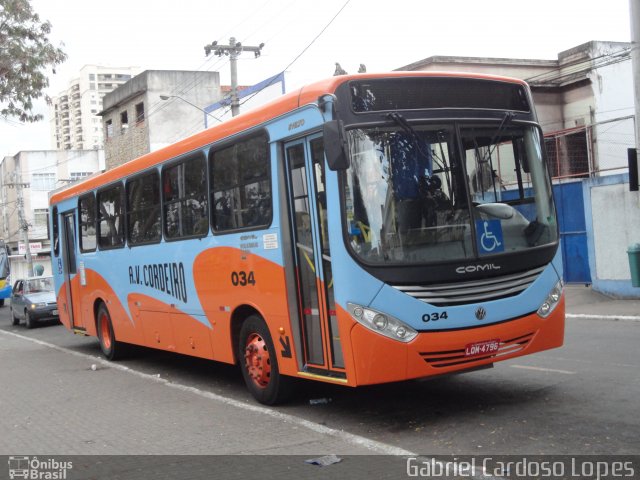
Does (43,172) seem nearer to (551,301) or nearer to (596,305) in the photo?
(596,305)

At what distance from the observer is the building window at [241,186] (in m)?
Result: 8.09

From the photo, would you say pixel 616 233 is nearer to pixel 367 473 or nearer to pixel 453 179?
pixel 453 179

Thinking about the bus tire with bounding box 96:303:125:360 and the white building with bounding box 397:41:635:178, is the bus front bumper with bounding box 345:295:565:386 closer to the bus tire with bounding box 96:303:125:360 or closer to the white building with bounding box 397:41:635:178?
the bus tire with bounding box 96:303:125:360

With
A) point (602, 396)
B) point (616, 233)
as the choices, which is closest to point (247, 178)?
point (602, 396)

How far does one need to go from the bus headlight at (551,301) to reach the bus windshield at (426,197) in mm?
534

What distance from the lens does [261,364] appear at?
27.6ft

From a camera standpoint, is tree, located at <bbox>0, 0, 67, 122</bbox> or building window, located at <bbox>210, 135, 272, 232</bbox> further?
tree, located at <bbox>0, 0, 67, 122</bbox>

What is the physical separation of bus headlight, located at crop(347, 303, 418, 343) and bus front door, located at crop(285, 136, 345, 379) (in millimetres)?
567

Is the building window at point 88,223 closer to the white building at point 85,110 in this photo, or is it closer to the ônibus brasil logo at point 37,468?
the ônibus brasil logo at point 37,468

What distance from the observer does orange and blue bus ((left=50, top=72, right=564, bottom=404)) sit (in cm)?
670

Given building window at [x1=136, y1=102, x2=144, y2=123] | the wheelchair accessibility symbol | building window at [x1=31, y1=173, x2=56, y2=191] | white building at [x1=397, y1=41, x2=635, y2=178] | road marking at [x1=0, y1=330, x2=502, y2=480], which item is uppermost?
building window at [x1=136, y1=102, x2=144, y2=123]

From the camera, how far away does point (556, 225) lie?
756 centimetres

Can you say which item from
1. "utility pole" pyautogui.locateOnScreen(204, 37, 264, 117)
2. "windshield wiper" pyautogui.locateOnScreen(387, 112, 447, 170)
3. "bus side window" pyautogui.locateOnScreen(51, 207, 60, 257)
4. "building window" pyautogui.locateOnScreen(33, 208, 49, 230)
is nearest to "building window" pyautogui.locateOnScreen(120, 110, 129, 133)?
"utility pole" pyautogui.locateOnScreen(204, 37, 264, 117)

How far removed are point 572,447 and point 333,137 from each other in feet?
10.5
